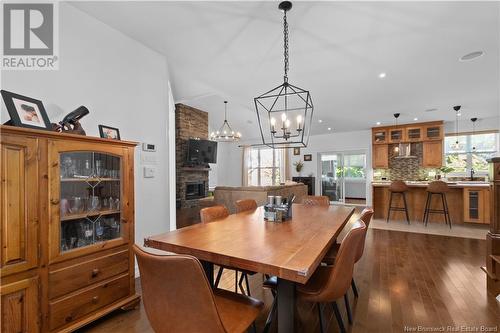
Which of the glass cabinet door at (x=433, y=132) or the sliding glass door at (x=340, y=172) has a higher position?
the glass cabinet door at (x=433, y=132)

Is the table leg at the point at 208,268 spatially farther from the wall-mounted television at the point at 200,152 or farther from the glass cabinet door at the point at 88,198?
the wall-mounted television at the point at 200,152

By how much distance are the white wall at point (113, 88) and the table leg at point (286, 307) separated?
212cm

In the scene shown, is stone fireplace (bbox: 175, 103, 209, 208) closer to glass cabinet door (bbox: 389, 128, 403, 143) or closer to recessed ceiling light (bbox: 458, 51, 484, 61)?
glass cabinet door (bbox: 389, 128, 403, 143)

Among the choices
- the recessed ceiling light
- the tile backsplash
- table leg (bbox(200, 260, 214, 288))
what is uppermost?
the recessed ceiling light

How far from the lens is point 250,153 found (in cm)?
1003

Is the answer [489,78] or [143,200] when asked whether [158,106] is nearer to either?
[143,200]

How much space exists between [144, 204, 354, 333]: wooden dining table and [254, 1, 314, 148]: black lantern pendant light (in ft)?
2.70

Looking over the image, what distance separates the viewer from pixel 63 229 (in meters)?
1.73

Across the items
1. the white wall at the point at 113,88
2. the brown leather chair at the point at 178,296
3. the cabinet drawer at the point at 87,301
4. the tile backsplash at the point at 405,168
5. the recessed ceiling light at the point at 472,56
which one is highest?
the recessed ceiling light at the point at 472,56

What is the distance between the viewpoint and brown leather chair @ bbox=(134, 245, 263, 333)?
3.09ft

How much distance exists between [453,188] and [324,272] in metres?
5.28

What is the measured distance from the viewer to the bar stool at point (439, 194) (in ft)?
16.3

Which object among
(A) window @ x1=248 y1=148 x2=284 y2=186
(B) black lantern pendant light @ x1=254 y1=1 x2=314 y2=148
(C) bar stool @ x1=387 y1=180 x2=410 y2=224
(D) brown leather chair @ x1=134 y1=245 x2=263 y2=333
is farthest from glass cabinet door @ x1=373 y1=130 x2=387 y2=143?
(D) brown leather chair @ x1=134 y1=245 x2=263 y2=333

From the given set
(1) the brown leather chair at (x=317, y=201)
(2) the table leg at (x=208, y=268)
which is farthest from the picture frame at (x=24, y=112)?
(1) the brown leather chair at (x=317, y=201)
